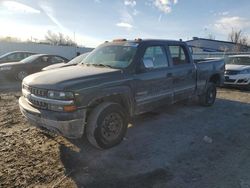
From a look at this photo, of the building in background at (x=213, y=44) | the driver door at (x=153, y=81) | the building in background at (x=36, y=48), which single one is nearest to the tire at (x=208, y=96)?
the driver door at (x=153, y=81)

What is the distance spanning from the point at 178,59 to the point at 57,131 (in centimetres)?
354

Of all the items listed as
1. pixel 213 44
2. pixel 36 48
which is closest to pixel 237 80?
pixel 36 48

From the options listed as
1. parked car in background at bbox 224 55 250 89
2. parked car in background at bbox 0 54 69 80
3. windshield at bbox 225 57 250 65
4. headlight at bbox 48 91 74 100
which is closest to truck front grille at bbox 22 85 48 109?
headlight at bbox 48 91 74 100

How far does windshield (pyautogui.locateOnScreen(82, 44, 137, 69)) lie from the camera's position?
15.8ft

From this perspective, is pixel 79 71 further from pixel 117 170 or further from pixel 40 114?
pixel 117 170

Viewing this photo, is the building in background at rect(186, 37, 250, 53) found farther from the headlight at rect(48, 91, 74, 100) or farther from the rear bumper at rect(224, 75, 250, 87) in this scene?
the headlight at rect(48, 91, 74, 100)

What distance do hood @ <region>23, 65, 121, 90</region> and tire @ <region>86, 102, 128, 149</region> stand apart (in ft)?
1.54

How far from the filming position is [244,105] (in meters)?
8.05

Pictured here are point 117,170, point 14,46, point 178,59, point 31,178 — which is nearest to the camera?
point 31,178

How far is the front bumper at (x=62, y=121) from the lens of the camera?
369 centimetres

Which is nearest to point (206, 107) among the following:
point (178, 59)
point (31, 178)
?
point (178, 59)

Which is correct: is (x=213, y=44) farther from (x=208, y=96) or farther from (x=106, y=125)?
(x=106, y=125)

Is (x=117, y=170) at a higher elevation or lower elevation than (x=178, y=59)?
lower

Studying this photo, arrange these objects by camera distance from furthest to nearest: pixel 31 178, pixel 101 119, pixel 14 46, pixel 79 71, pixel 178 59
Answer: pixel 14 46 → pixel 178 59 → pixel 79 71 → pixel 101 119 → pixel 31 178
